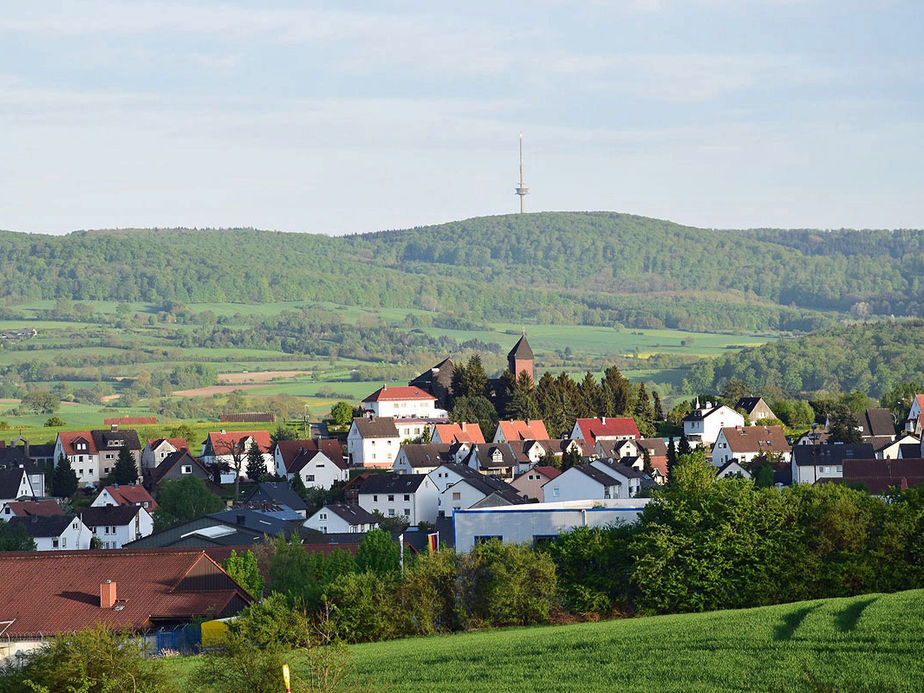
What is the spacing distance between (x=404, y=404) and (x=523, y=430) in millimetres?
14419

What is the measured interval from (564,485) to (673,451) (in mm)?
16484

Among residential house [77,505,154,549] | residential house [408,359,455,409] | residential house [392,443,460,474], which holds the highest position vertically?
residential house [408,359,455,409]

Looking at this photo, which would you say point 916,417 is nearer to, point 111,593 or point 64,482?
point 64,482

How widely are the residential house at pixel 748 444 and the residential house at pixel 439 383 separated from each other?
22691 mm

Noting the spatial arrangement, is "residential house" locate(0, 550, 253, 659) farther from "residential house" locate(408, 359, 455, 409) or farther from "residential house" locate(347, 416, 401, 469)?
"residential house" locate(408, 359, 455, 409)

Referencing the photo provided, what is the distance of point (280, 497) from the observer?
75.8 m

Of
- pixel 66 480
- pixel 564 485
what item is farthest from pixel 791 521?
pixel 66 480

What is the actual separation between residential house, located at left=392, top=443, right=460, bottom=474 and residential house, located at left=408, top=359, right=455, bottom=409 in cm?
1890

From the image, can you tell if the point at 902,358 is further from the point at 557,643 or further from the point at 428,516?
the point at 557,643

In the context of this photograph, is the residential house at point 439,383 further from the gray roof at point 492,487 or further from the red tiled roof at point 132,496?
the red tiled roof at point 132,496

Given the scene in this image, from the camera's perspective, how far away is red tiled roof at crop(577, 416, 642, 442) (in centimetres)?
9306

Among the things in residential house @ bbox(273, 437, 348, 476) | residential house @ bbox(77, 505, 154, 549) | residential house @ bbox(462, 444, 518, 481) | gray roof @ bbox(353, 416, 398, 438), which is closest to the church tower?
gray roof @ bbox(353, 416, 398, 438)

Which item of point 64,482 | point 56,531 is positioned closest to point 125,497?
point 64,482

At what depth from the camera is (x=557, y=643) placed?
92.6 ft
